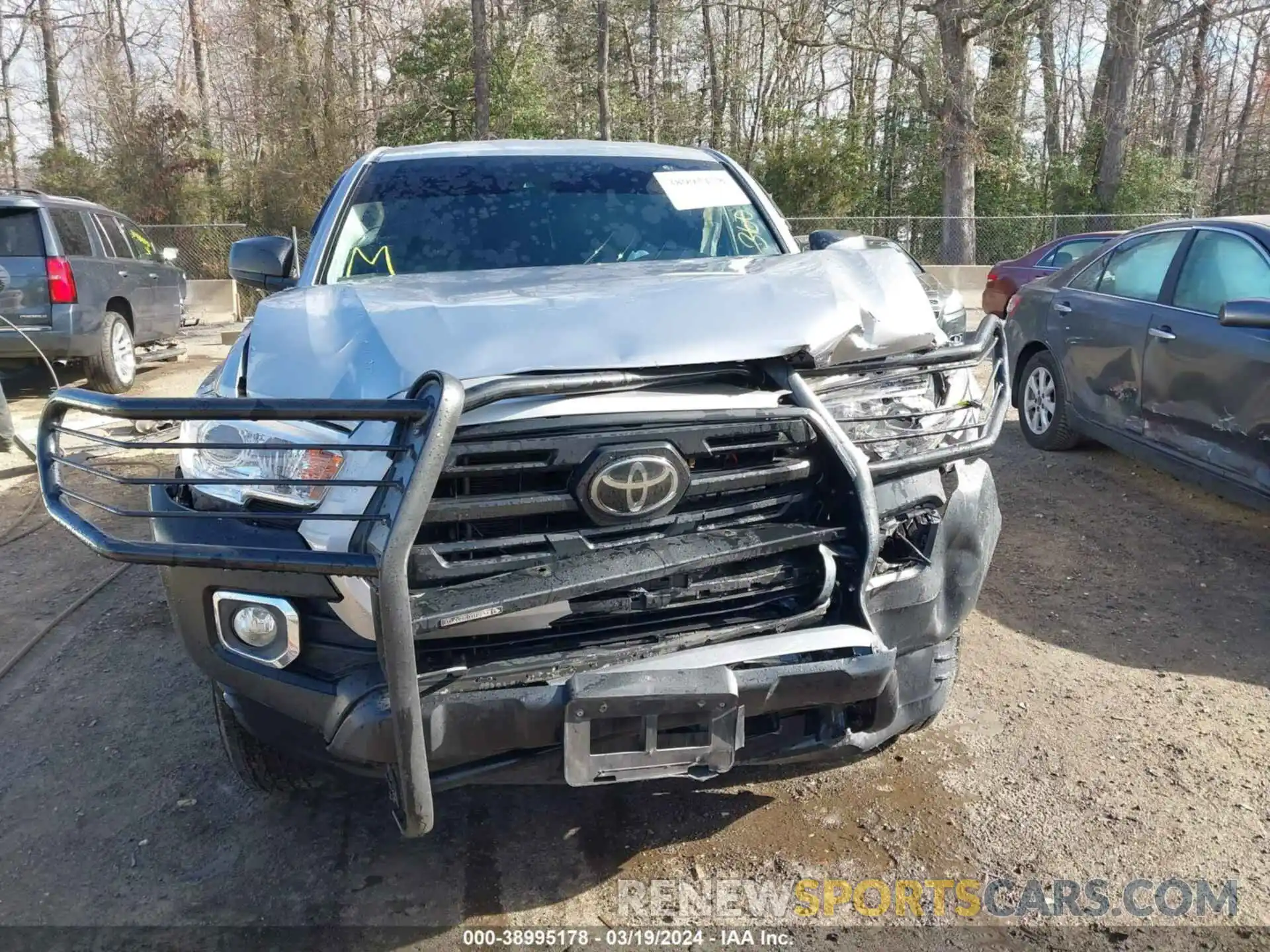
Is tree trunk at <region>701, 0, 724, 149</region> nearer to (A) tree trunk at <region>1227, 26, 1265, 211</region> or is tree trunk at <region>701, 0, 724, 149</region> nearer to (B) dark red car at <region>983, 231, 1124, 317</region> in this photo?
(A) tree trunk at <region>1227, 26, 1265, 211</region>

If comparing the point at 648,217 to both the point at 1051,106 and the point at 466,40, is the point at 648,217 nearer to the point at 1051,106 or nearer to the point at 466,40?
the point at 466,40

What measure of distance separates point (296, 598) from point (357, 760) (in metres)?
0.39

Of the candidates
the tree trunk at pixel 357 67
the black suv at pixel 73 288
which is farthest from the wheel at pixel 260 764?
the tree trunk at pixel 357 67

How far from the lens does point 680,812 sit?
2.96m

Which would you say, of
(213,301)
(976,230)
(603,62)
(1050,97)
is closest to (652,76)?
(603,62)

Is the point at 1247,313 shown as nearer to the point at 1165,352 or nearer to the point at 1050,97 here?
the point at 1165,352

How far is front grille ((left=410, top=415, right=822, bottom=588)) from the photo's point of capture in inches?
84.4

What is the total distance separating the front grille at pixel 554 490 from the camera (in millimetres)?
2145

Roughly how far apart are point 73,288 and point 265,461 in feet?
26.2

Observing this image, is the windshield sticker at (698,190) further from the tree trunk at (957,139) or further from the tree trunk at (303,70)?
the tree trunk at (303,70)

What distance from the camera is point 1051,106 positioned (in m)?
25.2

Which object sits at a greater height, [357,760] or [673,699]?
[673,699]

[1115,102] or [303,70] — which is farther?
[303,70]

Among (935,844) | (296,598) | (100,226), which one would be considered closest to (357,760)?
(296,598)
